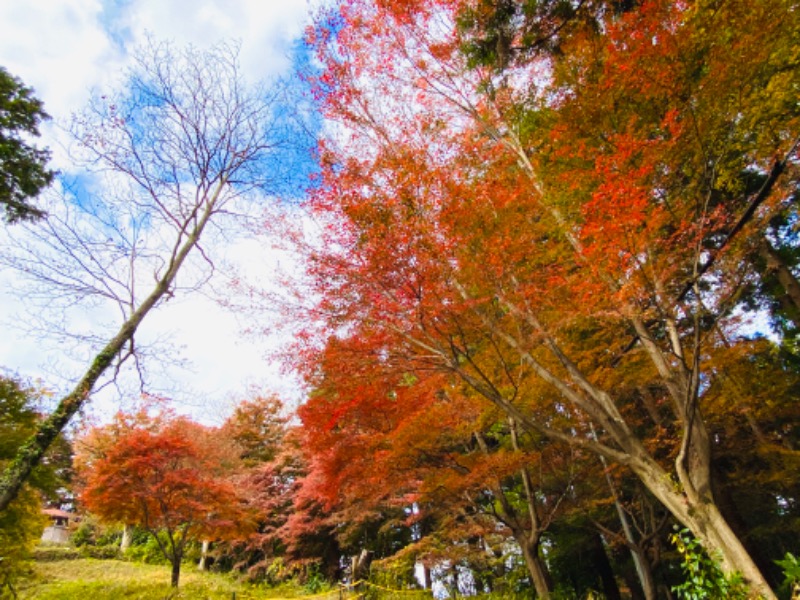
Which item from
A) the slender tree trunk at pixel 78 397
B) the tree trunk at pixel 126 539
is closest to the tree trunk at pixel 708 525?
the slender tree trunk at pixel 78 397

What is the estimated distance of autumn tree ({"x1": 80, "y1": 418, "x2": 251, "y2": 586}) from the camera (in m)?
10.7

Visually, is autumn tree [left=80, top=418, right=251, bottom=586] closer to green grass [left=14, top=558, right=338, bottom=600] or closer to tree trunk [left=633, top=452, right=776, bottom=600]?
green grass [left=14, top=558, right=338, bottom=600]

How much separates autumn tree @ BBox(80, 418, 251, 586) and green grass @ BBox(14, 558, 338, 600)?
1.39 metres

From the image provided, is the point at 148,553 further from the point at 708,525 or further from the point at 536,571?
the point at 708,525

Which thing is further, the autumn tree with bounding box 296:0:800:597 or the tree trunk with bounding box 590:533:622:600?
the tree trunk with bounding box 590:533:622:600

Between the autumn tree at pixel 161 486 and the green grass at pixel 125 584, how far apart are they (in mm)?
1390

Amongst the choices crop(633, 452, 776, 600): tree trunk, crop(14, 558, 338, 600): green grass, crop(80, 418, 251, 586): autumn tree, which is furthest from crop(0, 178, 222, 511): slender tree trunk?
crop(633, 452, 776, 600): tree trunk

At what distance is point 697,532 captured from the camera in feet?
13.5

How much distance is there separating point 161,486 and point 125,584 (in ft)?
17.0

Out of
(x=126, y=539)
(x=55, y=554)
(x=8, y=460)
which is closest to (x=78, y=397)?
(x=8, y=460)

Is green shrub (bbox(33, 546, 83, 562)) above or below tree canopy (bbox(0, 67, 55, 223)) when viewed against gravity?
below

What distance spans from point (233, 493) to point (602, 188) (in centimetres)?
1300

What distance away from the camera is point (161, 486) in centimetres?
1106

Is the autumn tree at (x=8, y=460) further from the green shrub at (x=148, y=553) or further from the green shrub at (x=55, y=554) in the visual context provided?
the green shrub at (x=55, y=554)
